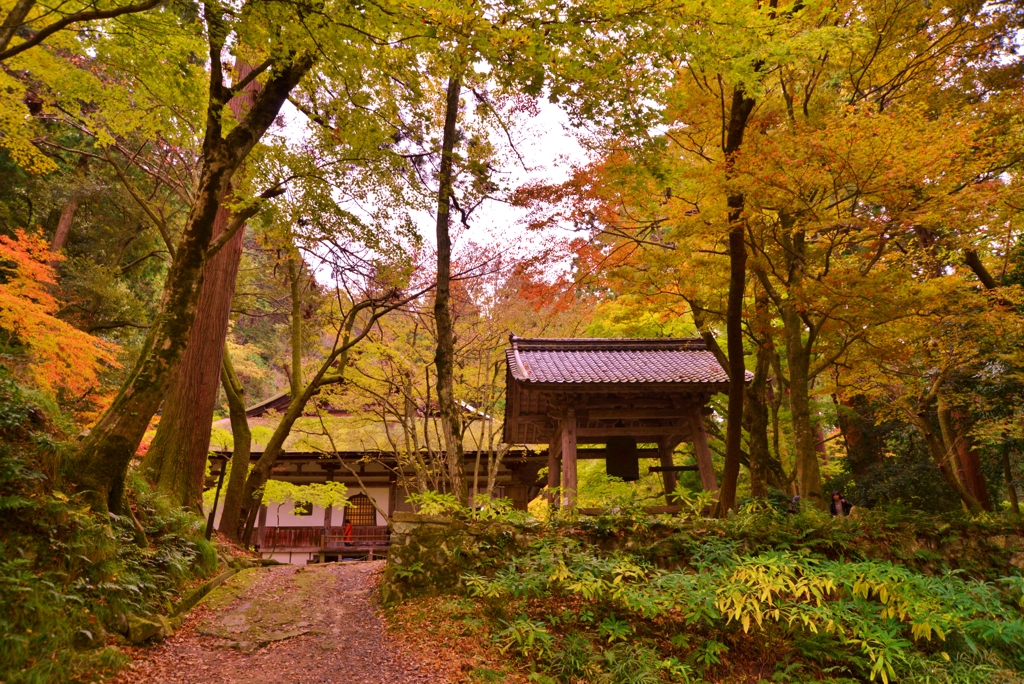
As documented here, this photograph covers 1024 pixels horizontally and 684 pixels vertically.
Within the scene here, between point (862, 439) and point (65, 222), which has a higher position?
point (65, 222)

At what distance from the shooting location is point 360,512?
1914 cm

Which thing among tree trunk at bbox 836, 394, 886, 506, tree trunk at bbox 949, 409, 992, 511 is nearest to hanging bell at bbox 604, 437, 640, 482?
tree trunk at bbox 836, 394, 886, 506

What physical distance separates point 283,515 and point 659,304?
14.8 metres

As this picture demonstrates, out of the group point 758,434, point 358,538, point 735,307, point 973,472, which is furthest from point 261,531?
point 973,472

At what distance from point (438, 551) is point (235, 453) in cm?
676

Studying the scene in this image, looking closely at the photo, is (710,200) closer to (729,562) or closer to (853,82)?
(853,82)

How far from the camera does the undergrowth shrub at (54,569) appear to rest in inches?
150

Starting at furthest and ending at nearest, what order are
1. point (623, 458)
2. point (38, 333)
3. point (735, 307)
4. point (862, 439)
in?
point (862, 439), point (623, 458), point (38, 333), point (735, 307)

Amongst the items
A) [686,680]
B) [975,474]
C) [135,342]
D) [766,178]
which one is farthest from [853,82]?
[135,342]

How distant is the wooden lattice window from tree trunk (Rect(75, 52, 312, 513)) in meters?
13.8

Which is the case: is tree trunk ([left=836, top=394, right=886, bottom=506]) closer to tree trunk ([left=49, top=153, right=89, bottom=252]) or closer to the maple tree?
the maple tree

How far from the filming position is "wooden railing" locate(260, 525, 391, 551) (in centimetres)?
1770

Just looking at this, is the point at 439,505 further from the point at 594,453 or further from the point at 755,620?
the point at 594,453

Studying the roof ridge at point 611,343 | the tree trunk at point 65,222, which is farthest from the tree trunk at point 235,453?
the tree trunk at point 65,222
